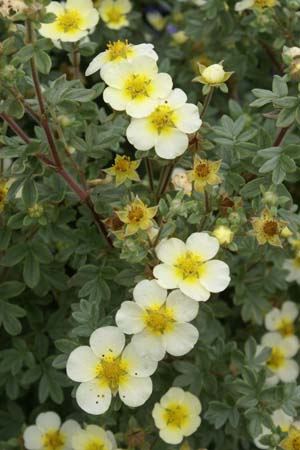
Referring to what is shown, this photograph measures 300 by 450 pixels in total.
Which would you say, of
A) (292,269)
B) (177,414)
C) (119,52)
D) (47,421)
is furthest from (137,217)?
(292,269)

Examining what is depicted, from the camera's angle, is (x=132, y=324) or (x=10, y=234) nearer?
(x=132, y=324)

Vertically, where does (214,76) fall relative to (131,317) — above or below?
above

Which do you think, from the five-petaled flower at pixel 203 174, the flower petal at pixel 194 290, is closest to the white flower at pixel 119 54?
the five-petaled flower at pixel 203 174

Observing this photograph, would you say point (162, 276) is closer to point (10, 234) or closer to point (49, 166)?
point (49, 166)

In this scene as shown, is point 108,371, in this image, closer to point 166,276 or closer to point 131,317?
point 131,317

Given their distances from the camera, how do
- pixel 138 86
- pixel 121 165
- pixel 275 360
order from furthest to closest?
pixel 275 360
pixel 121 165
pixel 138 86

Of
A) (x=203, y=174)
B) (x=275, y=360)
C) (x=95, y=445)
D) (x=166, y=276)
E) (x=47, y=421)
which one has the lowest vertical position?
(x=275, y=360)

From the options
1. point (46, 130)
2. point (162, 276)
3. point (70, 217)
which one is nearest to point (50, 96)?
point (46, 130)

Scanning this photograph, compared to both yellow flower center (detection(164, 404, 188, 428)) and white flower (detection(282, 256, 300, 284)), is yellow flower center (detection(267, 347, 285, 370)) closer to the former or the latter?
white flower (detection(282, 256, 300, 284))
